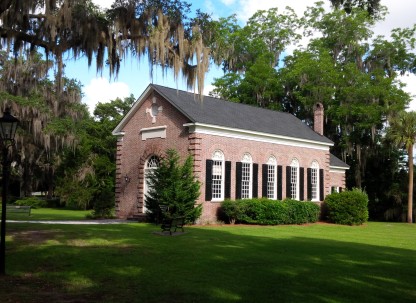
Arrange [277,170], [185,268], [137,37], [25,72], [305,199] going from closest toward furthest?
1. [185,268]
2. [137,37]
3. [277,170]
4. [305,199]
5. [25,72]

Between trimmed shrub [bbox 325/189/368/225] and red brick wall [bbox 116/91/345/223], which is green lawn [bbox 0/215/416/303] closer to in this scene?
red brick wall [bbox 116/91/345/223]

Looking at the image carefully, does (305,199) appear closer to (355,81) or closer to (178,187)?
(178,187)

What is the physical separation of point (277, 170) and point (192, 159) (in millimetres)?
6812

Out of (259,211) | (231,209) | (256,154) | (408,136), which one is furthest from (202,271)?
(408,136)

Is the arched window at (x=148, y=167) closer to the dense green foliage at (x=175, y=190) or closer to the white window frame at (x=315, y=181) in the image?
the dense green foliage at (x=175, y=190)

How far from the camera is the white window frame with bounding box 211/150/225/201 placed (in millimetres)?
23312

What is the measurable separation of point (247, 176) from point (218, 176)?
2186 mm

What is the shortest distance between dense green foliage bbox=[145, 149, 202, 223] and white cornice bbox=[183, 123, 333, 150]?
1.71 meters

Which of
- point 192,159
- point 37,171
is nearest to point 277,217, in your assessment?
point 192,159

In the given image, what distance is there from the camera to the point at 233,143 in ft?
79.5

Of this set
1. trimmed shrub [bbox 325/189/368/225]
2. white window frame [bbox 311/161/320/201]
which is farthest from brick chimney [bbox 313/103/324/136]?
trimmed shrub [bbox 325/189/368/225]

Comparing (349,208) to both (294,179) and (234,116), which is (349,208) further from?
(234,116)

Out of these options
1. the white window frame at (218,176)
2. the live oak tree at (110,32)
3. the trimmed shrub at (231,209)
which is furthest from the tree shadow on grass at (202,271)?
the white window frame at (218,176)

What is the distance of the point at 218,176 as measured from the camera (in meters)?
23.6
